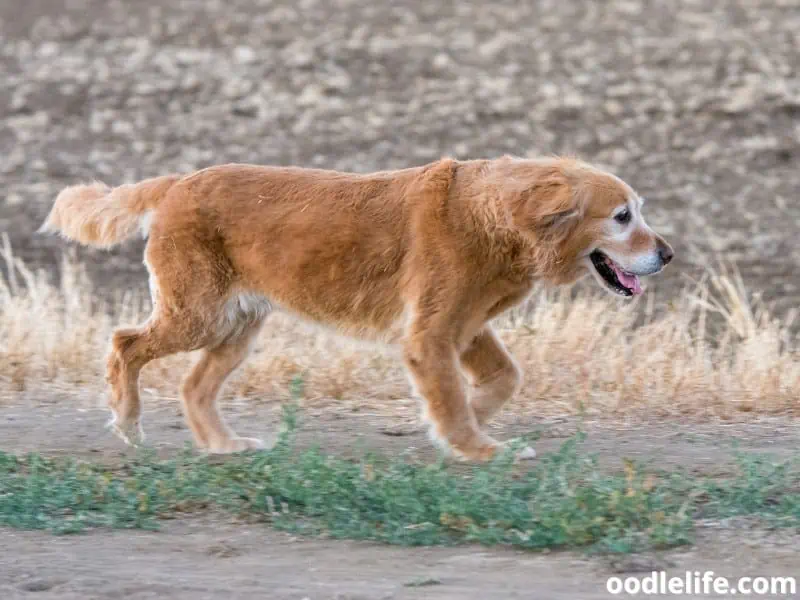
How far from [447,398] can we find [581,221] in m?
0.92

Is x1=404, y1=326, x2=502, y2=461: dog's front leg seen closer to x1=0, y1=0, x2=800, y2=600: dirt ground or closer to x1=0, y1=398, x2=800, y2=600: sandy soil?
x1=0, y1=0, x2=800, y2=600: dirt ground

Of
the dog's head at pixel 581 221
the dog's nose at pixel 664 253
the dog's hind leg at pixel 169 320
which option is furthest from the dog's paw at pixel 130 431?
the dog's nose at pixel 664 253

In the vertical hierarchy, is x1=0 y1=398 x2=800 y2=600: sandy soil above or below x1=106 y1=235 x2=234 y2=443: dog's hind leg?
below

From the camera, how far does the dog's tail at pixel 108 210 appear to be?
662cm

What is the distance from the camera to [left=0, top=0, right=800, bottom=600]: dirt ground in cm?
482

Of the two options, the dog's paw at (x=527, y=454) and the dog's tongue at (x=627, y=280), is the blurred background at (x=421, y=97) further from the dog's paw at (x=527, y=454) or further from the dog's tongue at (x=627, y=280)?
the dog's paw at (x=527, y=454)

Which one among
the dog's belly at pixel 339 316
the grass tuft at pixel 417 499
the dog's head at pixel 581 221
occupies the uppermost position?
the dog's head at pixel 581 221

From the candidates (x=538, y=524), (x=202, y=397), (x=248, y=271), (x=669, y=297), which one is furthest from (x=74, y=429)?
(x=669, y=297)

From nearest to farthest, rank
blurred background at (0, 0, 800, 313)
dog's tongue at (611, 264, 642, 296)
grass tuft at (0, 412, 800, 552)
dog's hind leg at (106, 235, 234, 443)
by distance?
grass tuft at (0, 412, 800, 552) < dog's tongue at (611, 264, 642, 296) < dog's hind leg at (106, 235, 234, 443) < blurred background at (0, 0, 800, 313)

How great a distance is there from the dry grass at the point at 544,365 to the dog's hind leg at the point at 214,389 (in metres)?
0.34

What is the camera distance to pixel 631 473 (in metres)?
5.41

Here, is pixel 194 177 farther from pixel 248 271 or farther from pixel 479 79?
pixel 479 79

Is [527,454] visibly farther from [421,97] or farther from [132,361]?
[421,97]

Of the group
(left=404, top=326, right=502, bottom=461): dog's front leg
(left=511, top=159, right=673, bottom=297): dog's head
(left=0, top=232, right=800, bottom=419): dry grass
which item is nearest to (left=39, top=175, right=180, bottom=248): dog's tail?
(left=0, top=232, right=800, bottom=419): dry grass
